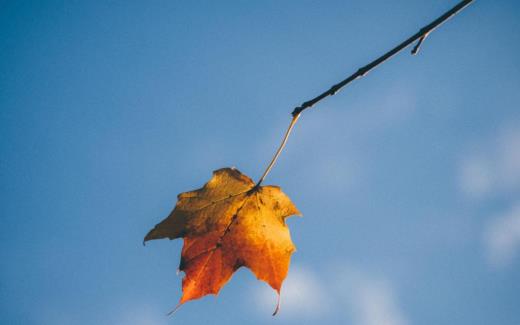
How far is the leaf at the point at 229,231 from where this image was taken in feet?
5.09

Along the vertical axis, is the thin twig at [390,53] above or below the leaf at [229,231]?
below

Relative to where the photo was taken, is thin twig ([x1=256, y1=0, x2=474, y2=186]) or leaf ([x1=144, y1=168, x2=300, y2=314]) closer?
thin twig ([x1=256, y1=0, x2=474, y2=186])

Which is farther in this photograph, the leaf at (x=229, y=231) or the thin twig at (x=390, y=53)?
the leaf at (x=229, y=231)

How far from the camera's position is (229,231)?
64.5 inches

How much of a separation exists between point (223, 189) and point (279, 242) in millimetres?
387

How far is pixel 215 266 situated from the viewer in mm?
1598

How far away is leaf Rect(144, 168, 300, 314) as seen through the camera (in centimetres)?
155

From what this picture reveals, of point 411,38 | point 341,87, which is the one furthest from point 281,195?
point 411,38

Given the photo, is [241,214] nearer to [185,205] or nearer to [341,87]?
[185,205]

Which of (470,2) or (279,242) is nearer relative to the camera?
(470,2)

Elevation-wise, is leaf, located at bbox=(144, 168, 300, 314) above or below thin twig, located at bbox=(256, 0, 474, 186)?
above

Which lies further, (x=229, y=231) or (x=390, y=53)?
(x=229, y=231)

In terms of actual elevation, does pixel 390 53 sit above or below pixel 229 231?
below

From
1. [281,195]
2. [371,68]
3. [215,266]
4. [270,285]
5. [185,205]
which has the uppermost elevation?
[185,205]
